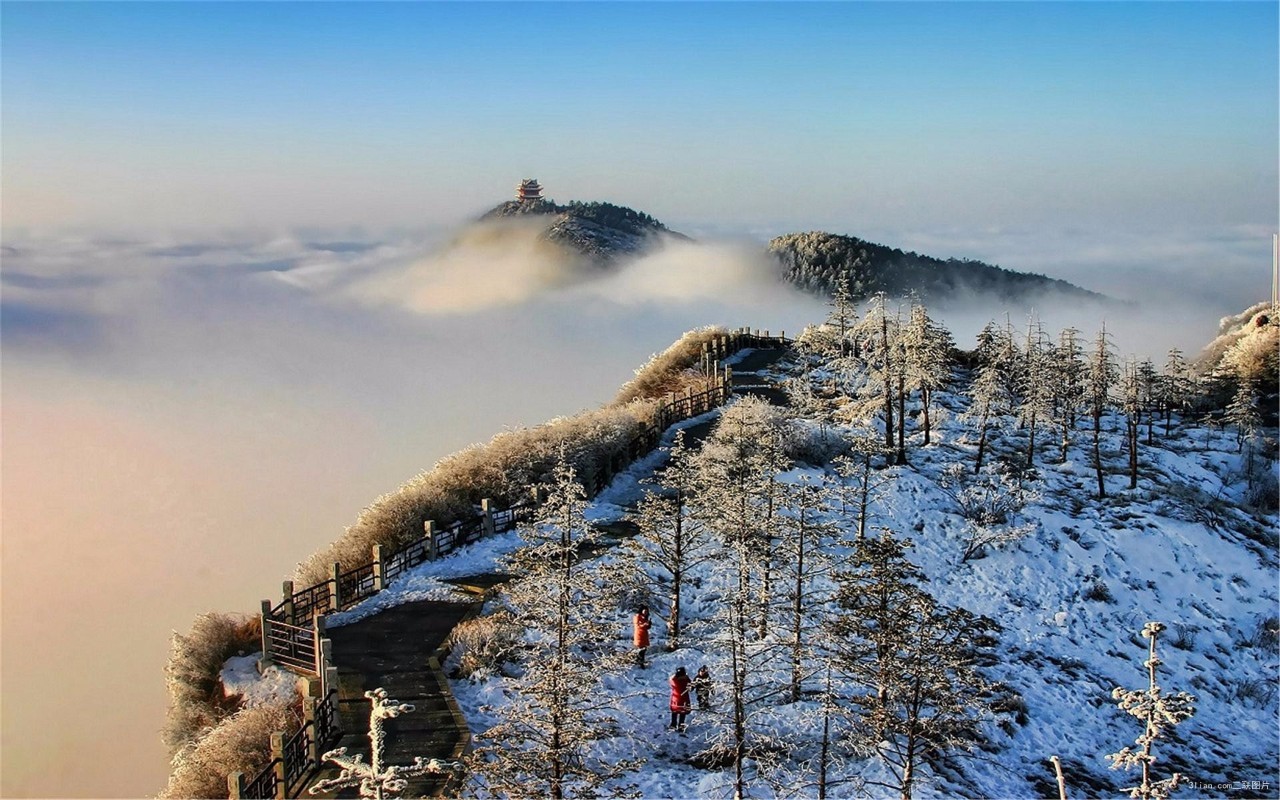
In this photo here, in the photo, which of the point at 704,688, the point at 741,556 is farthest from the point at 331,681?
the point at 741,556

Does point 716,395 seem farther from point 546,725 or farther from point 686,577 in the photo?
point 546,725

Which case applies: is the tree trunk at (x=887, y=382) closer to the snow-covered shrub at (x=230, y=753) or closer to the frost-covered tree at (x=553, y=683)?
the frost-covered tree at (x=553, y=683)

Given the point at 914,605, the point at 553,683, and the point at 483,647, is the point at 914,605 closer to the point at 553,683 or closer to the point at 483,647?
the point at 553,683

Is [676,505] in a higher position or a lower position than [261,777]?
higher

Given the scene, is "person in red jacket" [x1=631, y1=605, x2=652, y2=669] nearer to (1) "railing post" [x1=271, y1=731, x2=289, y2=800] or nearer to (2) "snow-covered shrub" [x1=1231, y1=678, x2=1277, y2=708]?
(1) "railing post" [x1=271, y1=731, x2=289, y2=800]

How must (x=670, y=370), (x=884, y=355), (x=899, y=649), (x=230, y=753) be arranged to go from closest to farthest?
(x=899, y=649) → (x=230, y=753) → (x=884, y=355) → (x=670, y=370)

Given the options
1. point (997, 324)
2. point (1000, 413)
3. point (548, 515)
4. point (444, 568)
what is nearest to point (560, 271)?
point (997, 324)

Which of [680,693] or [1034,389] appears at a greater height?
[1034,389]

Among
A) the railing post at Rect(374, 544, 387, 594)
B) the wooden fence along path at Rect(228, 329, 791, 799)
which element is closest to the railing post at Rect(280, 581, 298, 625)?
the wooden fence along path at Rect(228, 329, 791, 799)
